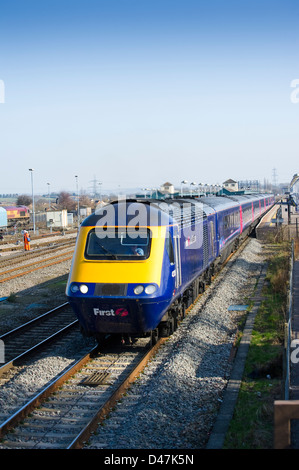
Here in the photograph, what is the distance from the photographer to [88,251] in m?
10.1

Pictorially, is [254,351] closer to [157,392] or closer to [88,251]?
[157,392]

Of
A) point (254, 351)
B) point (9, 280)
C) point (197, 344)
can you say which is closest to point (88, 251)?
point (197, 344)

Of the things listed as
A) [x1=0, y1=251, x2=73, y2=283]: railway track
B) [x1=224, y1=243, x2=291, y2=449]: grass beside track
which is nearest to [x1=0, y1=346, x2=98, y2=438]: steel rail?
[x1=224, y1=243, x2=291, y2=449]: grass beside track

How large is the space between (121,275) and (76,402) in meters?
2.52

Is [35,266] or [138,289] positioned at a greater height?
[138,289]

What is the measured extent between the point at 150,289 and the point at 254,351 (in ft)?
8.74

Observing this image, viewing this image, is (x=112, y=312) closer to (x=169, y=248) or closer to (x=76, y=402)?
(x=169, y=248)

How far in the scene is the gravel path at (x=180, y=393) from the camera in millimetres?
6816

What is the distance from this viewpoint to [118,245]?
10031mm

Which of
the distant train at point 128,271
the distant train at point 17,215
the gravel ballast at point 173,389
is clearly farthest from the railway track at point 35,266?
the distant train at point 17,215

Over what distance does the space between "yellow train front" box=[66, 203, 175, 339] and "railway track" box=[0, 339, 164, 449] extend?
0.59 meters

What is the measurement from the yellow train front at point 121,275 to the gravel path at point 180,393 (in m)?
1.06

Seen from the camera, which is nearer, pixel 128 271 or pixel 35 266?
pixel 128 271

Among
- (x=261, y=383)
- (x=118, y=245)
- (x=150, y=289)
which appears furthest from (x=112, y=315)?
(x=261, y=383)
